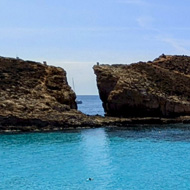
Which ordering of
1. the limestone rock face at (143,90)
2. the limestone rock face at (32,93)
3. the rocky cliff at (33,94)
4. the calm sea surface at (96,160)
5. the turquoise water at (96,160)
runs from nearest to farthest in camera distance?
Result: the calm sea surface at (96,160) → the turquoise water at (96,160) → the rocky cliff at (33,94) → the limestone rock face at (32,93) → the limestone rock face at (143,90)

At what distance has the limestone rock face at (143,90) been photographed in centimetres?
5456

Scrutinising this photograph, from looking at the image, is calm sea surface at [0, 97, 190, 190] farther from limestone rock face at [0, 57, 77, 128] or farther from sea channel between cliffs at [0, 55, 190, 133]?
limestone rock face at [0, 57, 77, 128]

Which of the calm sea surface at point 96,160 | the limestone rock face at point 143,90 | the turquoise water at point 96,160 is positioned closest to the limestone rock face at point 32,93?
the calm sea surface at point 96,160

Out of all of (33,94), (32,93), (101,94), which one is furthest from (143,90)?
(32,93)

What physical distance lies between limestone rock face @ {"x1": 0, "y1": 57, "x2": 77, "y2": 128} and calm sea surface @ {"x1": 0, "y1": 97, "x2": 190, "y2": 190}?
377 cm

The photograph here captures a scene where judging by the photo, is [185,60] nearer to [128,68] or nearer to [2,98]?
[128,68]

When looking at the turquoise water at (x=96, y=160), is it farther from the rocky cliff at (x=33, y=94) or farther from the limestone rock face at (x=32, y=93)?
the limestone rock face at (x=32, y=93)

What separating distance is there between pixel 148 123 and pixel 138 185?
1261 inches

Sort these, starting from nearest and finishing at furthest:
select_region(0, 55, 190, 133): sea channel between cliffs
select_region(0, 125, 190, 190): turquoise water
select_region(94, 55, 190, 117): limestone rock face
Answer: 1. select_region(0, 125, 190, 190): turquoise water
2. select_region(0, 55, 190, 133): sea channel between cliffs
3. select_region(94, 55, 190, 117): limestone rock face

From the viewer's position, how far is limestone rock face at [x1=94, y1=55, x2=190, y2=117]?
179 feet

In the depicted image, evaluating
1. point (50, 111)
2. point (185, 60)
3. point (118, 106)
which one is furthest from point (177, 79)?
point (50, 111)

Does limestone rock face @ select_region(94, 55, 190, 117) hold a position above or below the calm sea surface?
above

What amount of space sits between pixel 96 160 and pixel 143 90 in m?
27.3

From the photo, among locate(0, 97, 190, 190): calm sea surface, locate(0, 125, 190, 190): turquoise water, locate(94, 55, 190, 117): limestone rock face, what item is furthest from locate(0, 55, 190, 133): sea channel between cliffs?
locate(0, 125, 190, 190): turquoise water
